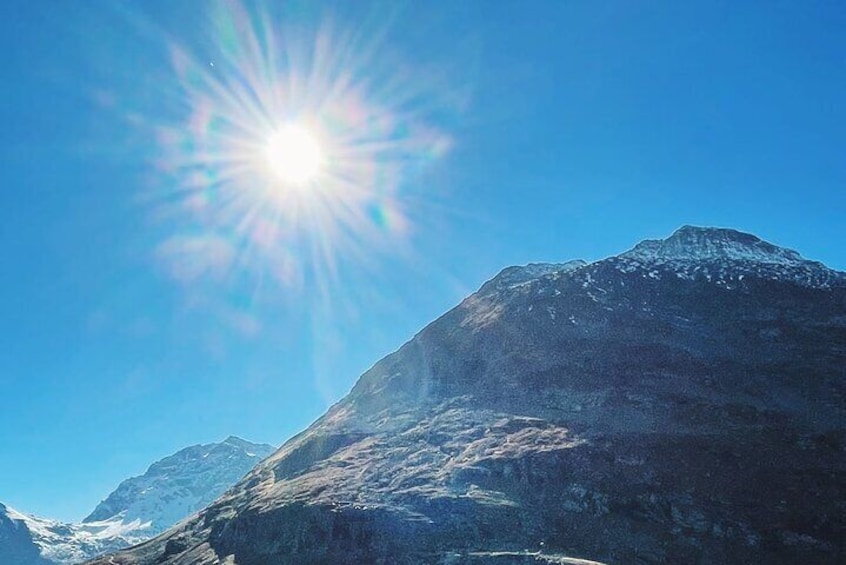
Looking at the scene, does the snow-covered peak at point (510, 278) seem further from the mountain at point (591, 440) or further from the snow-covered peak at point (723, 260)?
the snow-covered peak at point (723, 260)

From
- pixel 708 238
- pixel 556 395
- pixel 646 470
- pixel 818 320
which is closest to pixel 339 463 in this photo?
pixel 556 395

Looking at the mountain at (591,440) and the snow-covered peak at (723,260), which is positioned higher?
the snow-covered peak at (723,260)

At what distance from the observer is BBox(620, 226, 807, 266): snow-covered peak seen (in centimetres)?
→ 16212

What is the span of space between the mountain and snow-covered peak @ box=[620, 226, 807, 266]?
2879 millimetres

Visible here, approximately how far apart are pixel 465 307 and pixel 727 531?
344 feet

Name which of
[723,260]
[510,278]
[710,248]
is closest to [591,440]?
[723,260]

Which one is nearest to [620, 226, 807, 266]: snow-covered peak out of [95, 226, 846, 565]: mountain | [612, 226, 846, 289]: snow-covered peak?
[612, 226, 846, 289]: snow-covered peak

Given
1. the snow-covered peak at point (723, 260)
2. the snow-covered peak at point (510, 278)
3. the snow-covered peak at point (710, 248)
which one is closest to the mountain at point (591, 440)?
the snow-covered peak at point (723, 260)

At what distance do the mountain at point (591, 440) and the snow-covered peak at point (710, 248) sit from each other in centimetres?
288

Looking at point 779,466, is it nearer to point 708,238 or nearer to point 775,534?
point 775,534

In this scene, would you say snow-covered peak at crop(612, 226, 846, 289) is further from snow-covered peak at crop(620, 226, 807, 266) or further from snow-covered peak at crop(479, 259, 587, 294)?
snow-covered peak at crop(479, 259, 587, 294)

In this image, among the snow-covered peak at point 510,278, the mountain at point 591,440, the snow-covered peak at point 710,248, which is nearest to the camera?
the mountain at point 591,440

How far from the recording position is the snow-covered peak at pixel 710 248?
162 meters

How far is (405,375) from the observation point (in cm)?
15375
